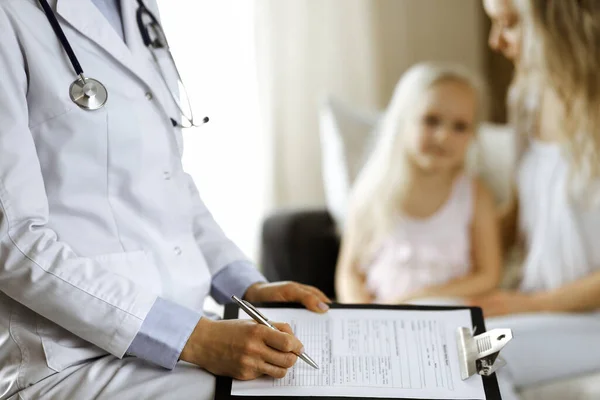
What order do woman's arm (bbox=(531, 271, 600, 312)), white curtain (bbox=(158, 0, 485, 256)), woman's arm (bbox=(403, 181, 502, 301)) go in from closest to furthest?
woman's arm (bbox=(531, 271, 600, 312))
woman's arm (bbox=(403, 181, 502, 301))
white curtain (bbox=(158, 0, 485, 256))

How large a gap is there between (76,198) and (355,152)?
1320 millimetres

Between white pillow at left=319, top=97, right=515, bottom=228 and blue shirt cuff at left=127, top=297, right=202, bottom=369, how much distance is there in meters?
1.22

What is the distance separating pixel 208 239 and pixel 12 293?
1.07 feet

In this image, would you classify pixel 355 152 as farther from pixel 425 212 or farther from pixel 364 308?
pixel 364 308

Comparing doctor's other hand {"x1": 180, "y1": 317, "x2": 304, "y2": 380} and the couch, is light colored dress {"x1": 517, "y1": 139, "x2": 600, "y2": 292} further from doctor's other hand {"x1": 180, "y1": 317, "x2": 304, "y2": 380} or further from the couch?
doctor's other hand {"x1": 180, "y1": 317, "x2": 304, "y2": 380}

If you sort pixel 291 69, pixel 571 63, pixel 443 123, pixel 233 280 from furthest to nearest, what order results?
1. pixel 291 69
2. pixel 443 123
3. pixel 571 63
4. pixel 233 280

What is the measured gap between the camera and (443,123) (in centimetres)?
191

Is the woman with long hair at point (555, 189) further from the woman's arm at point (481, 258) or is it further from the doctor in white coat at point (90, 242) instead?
the doctor in white coat at point (90, 242)

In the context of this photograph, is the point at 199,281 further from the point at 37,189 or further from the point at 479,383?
the point at 479,383

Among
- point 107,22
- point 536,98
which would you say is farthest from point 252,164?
point 107,22

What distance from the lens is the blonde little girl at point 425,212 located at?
74.8 inches

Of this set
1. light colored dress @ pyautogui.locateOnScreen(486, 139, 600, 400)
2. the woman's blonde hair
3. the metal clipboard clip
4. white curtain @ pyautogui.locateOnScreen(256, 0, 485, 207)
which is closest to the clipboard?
the metal clipboard clip

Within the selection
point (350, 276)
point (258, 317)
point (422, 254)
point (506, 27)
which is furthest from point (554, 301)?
point (258, 317)

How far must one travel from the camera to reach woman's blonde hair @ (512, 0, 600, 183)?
170cm
